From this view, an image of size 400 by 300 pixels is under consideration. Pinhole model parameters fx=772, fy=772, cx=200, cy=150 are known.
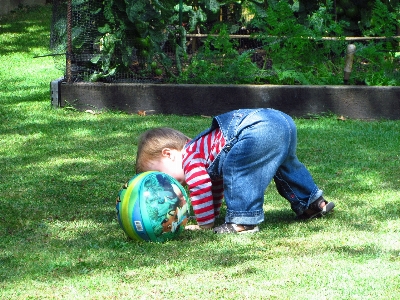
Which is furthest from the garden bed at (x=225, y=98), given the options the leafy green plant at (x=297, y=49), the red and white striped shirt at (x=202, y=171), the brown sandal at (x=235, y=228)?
the brown sandal at (x=235, y=228)

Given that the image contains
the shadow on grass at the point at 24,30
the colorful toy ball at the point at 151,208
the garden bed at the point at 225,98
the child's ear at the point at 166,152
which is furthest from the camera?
the shadow on grass at the point at 24,30

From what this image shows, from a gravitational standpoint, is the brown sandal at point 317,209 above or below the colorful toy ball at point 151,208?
below

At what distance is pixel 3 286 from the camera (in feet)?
11.8

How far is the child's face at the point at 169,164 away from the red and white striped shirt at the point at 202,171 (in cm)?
6

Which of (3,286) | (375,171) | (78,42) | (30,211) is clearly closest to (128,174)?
(30,211)

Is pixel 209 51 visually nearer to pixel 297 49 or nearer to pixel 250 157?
pixel 297 49

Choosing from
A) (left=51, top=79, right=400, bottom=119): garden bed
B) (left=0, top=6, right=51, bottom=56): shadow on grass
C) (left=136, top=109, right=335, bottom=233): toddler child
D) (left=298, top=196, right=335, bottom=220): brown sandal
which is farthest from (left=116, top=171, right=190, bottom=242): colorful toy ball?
(left=0, top=6, right=51, bottom=56): shadow on grass

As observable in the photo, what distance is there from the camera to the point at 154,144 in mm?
4656

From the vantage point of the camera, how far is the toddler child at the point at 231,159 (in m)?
4.53

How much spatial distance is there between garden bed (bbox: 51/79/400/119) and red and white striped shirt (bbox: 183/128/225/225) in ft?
11.6

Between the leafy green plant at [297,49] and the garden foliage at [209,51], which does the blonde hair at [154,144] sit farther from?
the leafy green plant at [297,49]

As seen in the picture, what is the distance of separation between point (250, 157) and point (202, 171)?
0.29 m

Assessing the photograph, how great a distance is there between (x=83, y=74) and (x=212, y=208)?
4564 mm

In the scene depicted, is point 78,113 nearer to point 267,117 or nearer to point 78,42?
point 78,42
